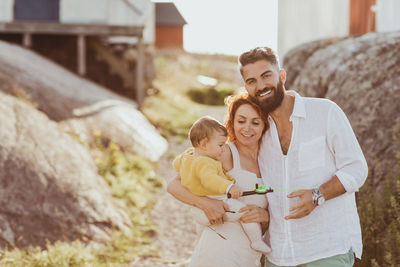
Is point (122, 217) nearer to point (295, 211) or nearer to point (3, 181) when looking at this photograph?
point (3, 181)

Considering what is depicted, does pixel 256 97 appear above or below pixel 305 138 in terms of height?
above

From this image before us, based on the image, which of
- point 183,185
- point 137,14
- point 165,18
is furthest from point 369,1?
point 165,18

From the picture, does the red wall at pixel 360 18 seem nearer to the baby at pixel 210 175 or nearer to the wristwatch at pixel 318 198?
the baby at pixel 210 175

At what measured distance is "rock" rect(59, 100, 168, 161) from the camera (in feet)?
34.3

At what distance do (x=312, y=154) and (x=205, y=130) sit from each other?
77 cm

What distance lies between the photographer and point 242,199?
349cm

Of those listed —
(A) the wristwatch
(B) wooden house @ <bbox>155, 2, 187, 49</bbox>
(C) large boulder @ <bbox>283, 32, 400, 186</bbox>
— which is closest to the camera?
(A) the wristwatch

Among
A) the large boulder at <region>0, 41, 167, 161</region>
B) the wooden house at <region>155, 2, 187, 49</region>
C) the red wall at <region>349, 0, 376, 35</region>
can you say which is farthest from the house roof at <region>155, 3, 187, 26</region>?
the red wall at <region>349, 0, 376, 35</region>

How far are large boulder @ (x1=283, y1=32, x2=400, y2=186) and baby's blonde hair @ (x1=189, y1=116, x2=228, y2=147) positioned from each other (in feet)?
8.28

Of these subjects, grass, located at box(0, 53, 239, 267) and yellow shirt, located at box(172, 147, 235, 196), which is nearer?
yellow shirt, located at box(172, 147, 235, 196)

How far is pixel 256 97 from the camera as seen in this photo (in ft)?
11.6

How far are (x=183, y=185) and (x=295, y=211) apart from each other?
85 cm

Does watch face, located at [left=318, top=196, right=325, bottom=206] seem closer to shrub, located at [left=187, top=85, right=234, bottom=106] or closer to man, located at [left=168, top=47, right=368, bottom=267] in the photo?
man, located at [left=168, top=47, right=368, bottom=267]

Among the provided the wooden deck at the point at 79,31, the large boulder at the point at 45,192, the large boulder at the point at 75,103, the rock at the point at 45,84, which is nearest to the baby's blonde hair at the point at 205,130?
the large boulder at the point at 45,192
